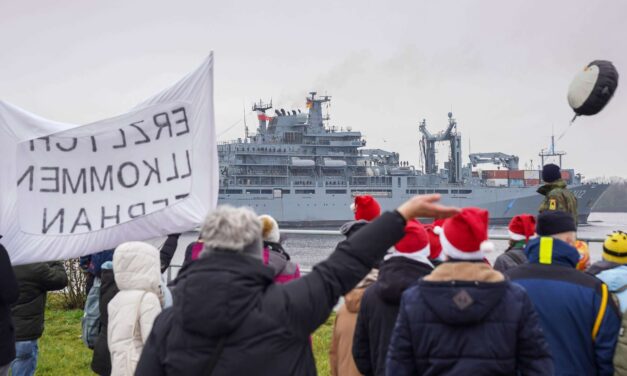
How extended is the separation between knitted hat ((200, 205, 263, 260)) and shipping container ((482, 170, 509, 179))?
78.6 meters

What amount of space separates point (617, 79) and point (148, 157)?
393 centimetres

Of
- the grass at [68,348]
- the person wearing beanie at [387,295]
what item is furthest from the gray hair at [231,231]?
the grass at [68,348]

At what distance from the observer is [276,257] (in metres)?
4.15

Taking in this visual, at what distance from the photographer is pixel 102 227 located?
4.29 m

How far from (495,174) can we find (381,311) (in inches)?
3094

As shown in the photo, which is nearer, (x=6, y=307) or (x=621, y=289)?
(x=621, y=289)

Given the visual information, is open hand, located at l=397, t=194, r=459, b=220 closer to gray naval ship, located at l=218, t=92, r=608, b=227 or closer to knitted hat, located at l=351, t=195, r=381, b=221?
knitted hat, located at l=351, t=195, r=381, b=221

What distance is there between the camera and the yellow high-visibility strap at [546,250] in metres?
3.28

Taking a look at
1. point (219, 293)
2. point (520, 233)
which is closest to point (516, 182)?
point (520, 233)

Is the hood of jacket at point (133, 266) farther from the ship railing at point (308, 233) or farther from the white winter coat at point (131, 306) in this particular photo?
the ship railing at point (308, 233)

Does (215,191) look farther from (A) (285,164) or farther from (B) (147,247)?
(A) (285,164)

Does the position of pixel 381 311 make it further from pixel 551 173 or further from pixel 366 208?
pixel 551 173

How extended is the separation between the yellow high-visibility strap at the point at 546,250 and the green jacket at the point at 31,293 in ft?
11.8

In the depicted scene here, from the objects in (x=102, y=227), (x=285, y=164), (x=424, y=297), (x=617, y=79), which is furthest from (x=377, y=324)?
(x=285, y=164)
